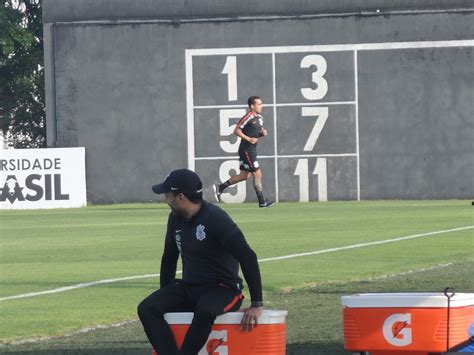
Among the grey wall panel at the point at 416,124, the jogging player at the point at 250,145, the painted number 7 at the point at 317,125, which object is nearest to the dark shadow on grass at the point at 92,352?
the jogging player at the point at 250,145

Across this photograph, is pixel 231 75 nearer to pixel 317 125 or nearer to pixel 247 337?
pixel 317 125

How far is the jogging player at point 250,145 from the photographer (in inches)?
1131

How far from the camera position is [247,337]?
8.60m

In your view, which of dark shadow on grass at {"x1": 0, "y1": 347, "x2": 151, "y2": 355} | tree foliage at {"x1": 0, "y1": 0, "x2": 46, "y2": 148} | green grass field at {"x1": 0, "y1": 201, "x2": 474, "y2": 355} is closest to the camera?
dark shadow on grass at {"x1": 0, "y1": 347, "x2": 151, "y2": 355}

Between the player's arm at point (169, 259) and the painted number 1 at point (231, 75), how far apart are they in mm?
26987

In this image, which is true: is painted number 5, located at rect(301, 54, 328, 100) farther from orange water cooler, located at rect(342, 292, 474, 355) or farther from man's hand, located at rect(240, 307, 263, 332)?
man's hand, located at rect(240, 307, 263, 332)

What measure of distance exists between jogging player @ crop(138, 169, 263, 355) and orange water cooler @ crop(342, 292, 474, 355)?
0.64 metres

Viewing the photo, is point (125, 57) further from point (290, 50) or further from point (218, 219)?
point (218, 219)

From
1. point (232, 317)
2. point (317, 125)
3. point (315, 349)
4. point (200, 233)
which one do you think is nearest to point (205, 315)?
point (232, 317)

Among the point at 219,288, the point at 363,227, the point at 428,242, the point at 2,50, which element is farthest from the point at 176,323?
the point at 2,50

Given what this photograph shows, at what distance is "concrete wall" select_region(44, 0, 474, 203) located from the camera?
3616 cm

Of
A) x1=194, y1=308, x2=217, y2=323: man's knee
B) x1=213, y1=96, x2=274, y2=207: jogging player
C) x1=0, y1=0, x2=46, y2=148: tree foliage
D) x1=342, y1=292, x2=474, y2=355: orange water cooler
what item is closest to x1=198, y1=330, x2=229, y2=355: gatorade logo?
x1=194, y1=308, x2=217, y2=323: man's knee

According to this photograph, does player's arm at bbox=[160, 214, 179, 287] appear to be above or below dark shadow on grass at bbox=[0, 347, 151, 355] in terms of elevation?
above

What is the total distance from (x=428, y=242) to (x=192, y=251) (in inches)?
425
